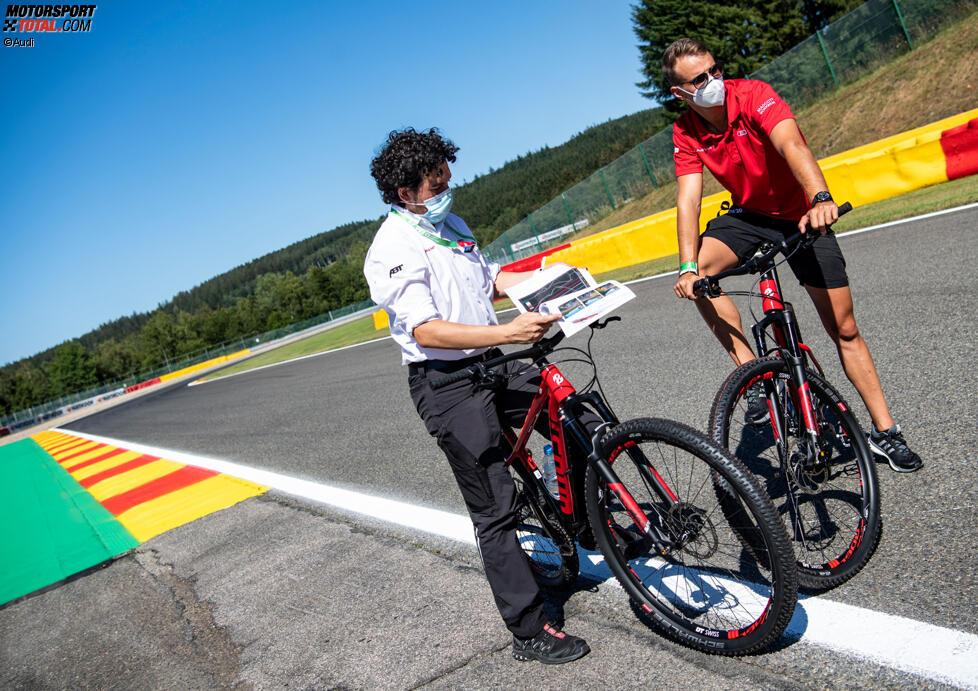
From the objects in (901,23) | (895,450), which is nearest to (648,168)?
(901,23)

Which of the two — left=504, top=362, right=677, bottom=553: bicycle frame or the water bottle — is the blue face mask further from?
the water bottle

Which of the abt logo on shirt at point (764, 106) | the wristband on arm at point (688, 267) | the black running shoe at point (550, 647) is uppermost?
the abt logo on shirt at point (764, 106)

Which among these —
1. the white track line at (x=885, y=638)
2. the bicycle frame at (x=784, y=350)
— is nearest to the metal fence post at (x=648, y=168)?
the bicycle frame at (x=784, y=350)

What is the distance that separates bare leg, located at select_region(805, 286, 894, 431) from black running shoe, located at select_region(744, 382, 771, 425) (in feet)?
2.19

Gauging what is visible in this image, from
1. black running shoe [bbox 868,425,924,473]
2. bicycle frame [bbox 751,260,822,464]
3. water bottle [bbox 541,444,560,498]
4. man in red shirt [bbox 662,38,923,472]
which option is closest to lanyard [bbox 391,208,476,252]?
water bottle [bbox 541,444,560,498]

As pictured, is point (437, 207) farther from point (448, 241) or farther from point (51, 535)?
point (51, 535)

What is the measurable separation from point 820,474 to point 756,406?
380mm

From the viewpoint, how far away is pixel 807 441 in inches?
116

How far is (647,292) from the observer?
36.6ft

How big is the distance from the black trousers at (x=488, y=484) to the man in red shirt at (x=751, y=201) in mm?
1129

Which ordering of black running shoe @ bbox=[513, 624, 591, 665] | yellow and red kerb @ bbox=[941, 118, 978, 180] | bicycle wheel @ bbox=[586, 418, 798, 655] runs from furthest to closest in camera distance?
yellow and red kerb @ bbox=[941, 118, 978, 180], black running shoe @ bbox=[513, 624, 591, 665], bicycle wheel @ bbox=[586, 418, 798, 655]

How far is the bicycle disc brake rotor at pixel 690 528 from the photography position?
2635mm

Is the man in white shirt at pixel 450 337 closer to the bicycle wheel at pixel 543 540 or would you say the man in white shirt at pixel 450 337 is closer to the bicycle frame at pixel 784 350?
the bicycle wheel at pixel 543 540

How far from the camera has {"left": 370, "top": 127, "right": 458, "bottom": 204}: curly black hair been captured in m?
2.90
